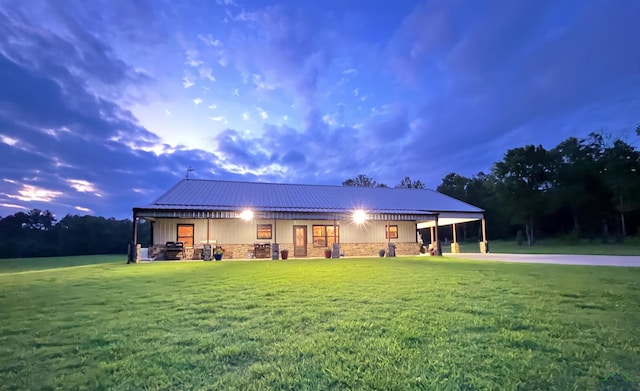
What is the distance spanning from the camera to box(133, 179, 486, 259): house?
16.5 meters

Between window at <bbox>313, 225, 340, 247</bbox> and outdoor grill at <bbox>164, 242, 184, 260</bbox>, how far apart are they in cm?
737

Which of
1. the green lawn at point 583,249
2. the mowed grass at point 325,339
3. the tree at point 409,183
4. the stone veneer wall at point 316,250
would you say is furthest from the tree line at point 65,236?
the tree at point 409,183

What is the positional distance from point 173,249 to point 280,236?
18.8 feet

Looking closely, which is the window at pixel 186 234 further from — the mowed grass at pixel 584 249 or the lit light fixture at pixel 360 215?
the mowed grass at pixel 584 249

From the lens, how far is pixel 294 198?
67.1 ft

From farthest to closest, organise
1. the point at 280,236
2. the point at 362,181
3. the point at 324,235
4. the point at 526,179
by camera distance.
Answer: the point at 362,181
the point at 526,179
the point at 324,235
the point at 280,236

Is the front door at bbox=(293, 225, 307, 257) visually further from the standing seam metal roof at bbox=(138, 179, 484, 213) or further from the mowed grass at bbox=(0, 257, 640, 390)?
the mowed grass at bbox=(0, 257, 640, 390)

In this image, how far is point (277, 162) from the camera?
42125mm

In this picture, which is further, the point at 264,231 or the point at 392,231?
the point at 392,231

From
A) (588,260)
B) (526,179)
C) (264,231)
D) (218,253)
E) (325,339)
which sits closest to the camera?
(325,339)

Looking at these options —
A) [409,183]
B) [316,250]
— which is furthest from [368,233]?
[409,183]

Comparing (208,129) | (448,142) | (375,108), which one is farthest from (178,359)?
(448,142)

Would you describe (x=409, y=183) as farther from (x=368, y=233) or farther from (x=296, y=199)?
(x=296, y=199)

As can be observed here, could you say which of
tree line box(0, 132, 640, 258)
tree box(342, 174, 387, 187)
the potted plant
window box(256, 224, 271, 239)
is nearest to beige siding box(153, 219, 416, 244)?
window box(256, 224, 271, 239)
